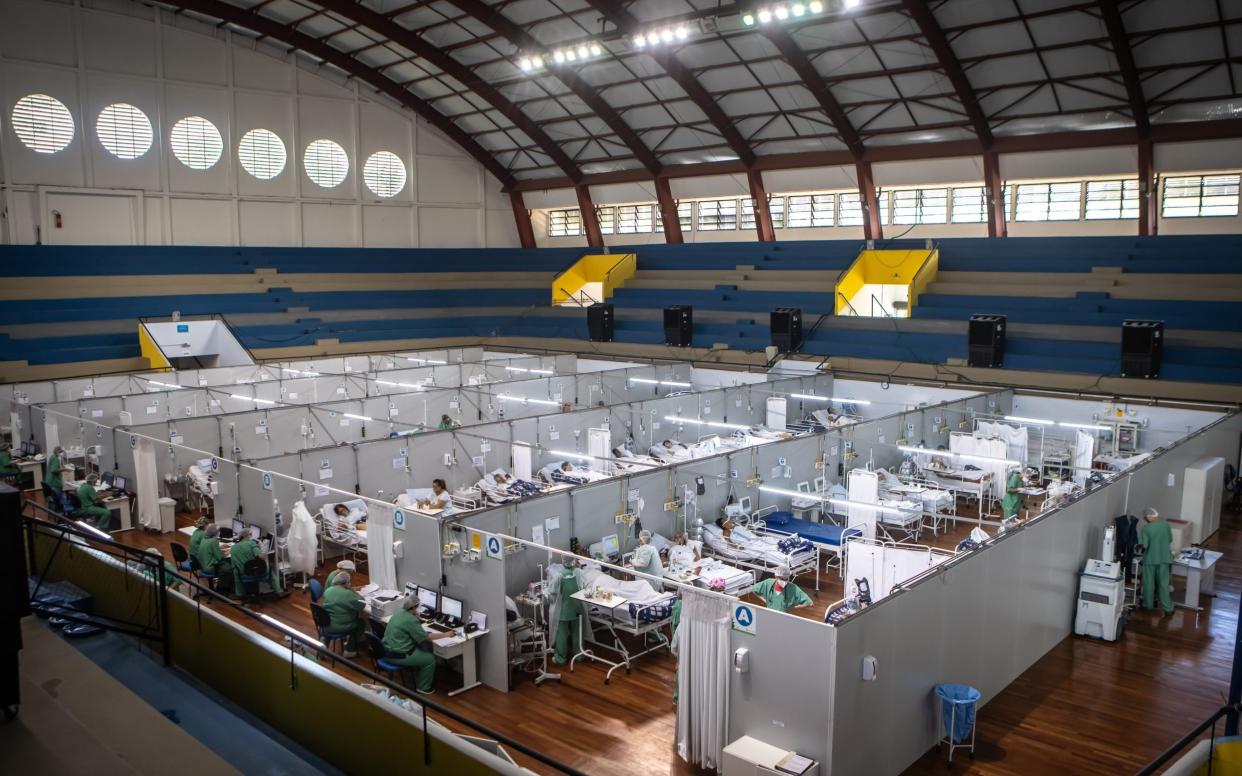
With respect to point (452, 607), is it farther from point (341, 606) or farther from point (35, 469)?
point (35, 469)

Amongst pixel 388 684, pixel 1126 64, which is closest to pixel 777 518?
pixel 388 684

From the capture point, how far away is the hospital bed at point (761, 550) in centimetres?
1175

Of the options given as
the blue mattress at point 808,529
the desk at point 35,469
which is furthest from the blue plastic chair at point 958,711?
the desk at point 35,469

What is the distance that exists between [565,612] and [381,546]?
240cm

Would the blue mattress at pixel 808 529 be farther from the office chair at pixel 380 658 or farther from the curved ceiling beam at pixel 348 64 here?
the curved ceiling beam at pixel 348 64

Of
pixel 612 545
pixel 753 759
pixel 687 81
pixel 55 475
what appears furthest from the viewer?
pixel 687 81

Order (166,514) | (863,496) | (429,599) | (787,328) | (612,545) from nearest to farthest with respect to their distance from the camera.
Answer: (429,599) → (612,545) → (863,496) → (166,514) → (787,328)

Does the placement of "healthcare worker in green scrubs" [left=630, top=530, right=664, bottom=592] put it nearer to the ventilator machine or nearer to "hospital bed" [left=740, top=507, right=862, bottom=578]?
"hospital bed" [left=740, top=507, right=862, bottom=578]

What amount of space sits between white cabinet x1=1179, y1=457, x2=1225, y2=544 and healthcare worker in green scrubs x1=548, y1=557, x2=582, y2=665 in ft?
32.6

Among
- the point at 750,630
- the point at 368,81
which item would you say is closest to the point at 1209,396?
the point at 750,630

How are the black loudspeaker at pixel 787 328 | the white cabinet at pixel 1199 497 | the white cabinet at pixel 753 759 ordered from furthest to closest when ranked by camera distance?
the black loudspeaker at pixel 787 328, the white cabinet at pixel 1199 497, the white cabinet at pixel 753 759

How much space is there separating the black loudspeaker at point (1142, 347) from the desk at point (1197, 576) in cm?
858

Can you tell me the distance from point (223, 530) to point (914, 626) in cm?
958

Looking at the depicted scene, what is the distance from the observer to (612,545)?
36.2 feet
